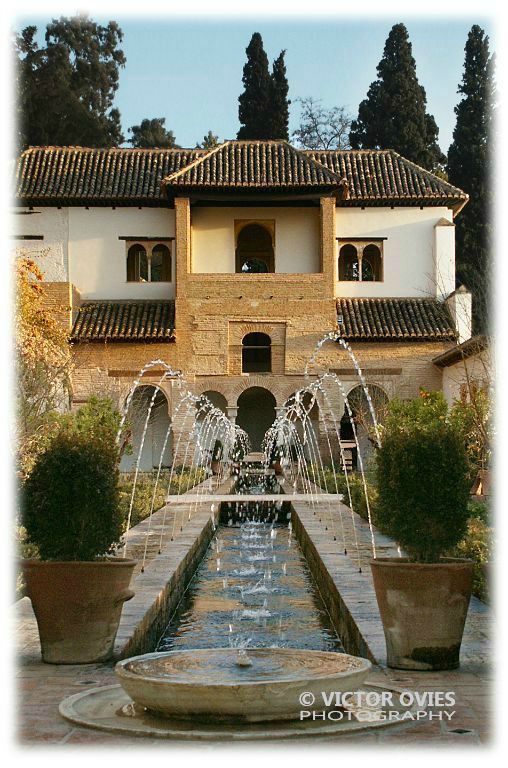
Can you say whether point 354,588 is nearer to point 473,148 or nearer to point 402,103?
point 473,148

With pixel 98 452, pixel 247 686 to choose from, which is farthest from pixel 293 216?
pixel 247 686

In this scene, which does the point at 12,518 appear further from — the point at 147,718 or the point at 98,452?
the point at 147,718

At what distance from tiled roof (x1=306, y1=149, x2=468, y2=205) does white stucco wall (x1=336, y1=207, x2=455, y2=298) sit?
415mm

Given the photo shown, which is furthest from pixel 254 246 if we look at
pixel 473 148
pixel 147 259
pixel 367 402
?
pixel 473 148

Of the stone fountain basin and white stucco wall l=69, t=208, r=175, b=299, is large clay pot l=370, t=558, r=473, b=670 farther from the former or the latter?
white stucco wall l=69, t=208, r=175, b=299

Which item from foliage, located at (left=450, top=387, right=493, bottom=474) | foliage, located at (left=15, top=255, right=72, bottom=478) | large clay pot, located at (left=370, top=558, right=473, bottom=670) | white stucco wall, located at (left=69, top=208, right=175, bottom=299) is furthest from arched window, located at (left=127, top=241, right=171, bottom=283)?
large clay pot, located at (left=370, top=558, right=473, bottom=670)

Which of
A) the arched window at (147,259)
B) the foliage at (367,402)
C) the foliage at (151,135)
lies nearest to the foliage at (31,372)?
the arched window at (147,259)

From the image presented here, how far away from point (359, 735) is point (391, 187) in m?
26.8

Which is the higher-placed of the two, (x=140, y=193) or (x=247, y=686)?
(x=140, y=193)

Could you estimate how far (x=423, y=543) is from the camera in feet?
20.0

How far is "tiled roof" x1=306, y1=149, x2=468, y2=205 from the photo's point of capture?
29953 mm

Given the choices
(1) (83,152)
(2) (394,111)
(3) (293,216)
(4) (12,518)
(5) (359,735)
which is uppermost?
(2) (394,111)

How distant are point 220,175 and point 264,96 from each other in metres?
11.5

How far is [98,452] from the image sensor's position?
6.50m
